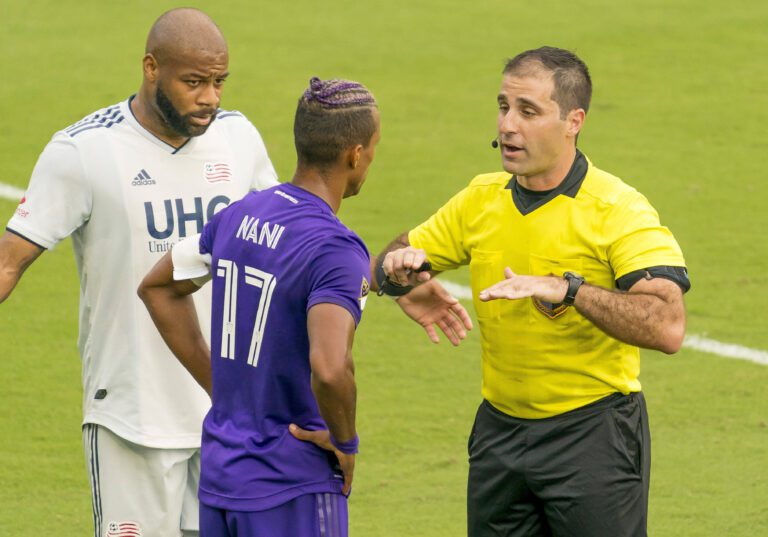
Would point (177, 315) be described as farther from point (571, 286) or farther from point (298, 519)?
point (571, 286)

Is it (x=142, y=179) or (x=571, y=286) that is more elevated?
(x=142, y=179)

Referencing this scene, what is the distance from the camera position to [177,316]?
5.09 meters

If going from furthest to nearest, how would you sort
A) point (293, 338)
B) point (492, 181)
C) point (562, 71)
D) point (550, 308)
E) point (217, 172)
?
1. point (217, 172)
2. point (492, 181)
3. point (562, 71)
4. point (550, 308)
5. point (293, 338)

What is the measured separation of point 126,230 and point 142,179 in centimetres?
19

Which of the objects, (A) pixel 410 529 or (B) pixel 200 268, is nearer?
(B) pixel 200 268

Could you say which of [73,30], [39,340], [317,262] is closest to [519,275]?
[317,262]

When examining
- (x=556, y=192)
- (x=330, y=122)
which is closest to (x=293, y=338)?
(x=330, y=122)

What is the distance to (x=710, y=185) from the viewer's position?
11750 mm

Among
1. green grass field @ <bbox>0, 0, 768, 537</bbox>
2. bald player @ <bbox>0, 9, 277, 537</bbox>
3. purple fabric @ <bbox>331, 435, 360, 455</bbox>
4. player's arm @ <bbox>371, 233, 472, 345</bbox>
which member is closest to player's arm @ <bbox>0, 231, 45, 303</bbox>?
bald player @ <bbox>0, 9, 277, 537</bbox>

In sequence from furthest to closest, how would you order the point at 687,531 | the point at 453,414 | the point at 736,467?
the point at 453,414, the point at 736,467, the point at 687,531

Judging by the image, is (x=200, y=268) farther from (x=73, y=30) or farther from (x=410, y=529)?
(x=73, y=30)

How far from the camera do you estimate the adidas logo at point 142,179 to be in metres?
5.42

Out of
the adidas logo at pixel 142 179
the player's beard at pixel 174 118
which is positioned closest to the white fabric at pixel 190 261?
the adidas logo at pixel 142 179

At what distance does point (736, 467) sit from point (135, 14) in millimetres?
9547
